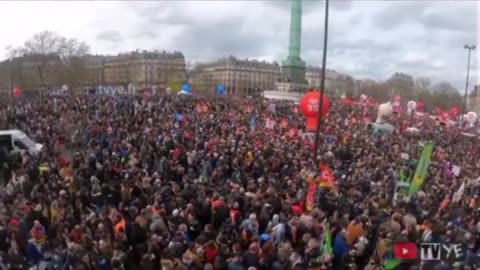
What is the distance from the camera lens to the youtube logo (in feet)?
29.1

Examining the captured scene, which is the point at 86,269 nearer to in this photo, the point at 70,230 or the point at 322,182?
the point at 70,230

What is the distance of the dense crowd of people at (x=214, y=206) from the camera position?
28.8 feet

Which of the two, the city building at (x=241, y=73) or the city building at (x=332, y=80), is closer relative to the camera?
the city building at (x=332, y=80)

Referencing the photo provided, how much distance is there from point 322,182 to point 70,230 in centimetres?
648

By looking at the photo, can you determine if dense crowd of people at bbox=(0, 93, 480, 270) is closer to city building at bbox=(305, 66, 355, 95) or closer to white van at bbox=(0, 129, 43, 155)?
white van at bbox=(0, 129, 43, 155)

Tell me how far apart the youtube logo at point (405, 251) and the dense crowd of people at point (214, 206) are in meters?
0.22

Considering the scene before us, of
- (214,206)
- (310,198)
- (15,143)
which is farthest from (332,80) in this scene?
(214,206)

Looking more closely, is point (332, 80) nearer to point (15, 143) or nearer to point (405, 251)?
point (15, 143)

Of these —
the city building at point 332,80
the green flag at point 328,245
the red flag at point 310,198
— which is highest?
the city building at point 332,80

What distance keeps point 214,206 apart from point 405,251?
12.3 feet

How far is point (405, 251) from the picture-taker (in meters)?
8.85

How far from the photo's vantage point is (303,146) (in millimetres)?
22922

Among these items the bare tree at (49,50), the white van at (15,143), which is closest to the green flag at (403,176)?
the white van at (15,143)

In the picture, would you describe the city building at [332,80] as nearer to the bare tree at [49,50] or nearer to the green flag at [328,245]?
the bare tree at [49,50]
